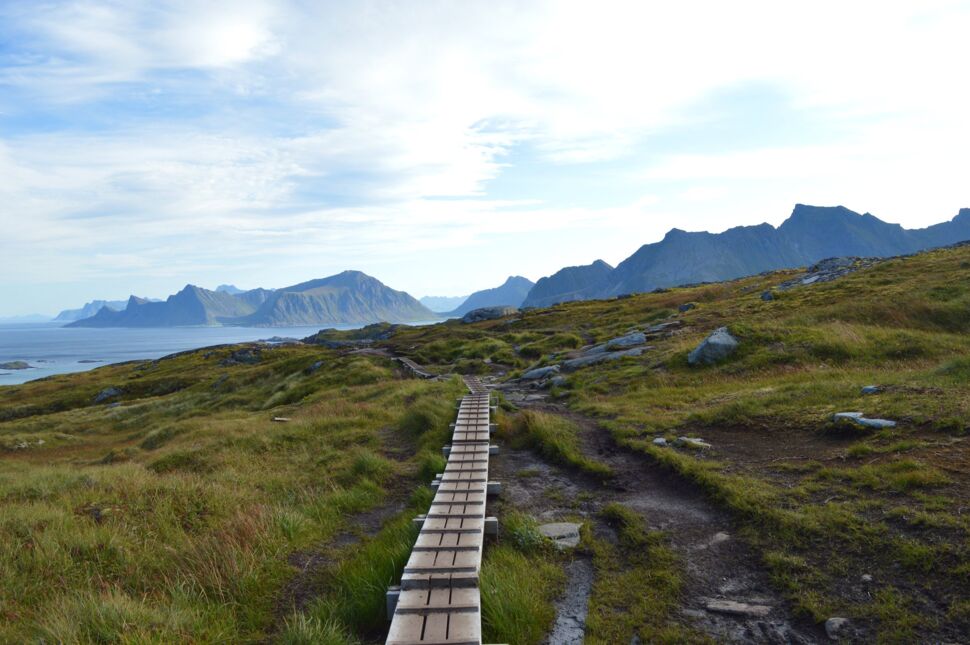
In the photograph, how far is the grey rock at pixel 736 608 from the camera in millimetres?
6531

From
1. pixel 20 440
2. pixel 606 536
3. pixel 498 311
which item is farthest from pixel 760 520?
pixel 498 311

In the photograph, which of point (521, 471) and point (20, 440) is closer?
point (521, 471)

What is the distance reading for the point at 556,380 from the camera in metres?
24.8

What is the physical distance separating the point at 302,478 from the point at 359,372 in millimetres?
28641

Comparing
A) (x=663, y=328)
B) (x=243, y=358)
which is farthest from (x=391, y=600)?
(x=243, y=358)

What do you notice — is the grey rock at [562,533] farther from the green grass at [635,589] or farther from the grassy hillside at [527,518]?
the grassy hillside at [527,518]

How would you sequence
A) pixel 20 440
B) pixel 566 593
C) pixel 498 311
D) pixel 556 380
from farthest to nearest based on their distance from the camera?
1. pixel 498 311
2. pixel 20 440
3. pixel 556 380
4. pixel 566 593

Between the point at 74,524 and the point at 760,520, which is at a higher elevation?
the point at 74,524

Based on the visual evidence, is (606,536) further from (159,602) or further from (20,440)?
(20,440)

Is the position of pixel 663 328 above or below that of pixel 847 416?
above

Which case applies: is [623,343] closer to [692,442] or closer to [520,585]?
[692,442]

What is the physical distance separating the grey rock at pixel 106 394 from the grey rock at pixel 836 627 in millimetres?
85566

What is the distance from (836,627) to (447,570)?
4.40m

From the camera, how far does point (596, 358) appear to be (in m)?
27.9
